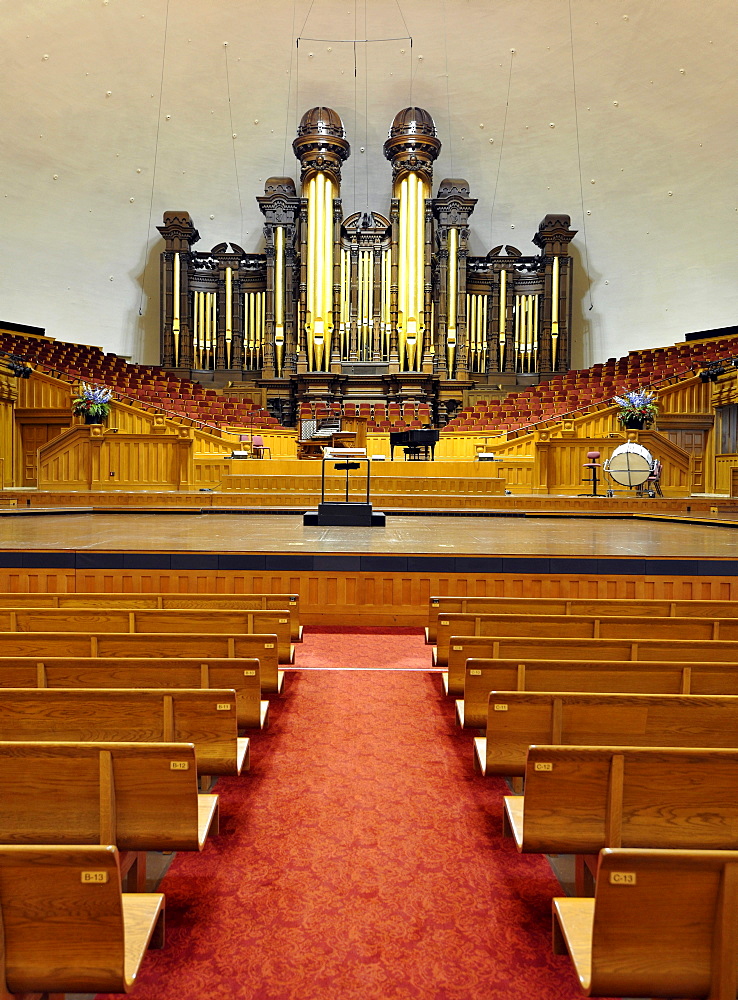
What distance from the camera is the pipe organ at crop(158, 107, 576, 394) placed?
41.3 feet

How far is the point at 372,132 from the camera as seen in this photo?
14141 millimetres

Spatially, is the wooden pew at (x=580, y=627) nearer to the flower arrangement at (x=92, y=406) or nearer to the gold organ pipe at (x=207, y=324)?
the flower arrangement at (x=92, y=406)

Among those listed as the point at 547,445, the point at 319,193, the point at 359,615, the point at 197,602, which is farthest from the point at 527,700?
the point at 319,193

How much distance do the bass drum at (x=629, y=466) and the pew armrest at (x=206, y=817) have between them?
24.0 ft

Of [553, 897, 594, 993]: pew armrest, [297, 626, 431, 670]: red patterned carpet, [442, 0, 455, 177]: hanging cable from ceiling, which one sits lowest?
[297, 626, 431, 670]: red patterned carpet

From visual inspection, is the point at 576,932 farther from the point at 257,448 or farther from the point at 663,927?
the point at 257,448

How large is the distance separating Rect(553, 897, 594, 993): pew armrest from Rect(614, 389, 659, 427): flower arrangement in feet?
28.2

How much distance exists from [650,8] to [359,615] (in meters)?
12.9

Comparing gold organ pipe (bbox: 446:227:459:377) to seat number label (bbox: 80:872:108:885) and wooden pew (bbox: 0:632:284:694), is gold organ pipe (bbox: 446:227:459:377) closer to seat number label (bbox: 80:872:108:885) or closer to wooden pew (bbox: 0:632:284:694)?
wooden pew (bbox: 0:632:284:694)

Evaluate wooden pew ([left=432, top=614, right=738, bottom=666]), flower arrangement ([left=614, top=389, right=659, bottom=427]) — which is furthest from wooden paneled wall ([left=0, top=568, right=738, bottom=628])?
flower arrangement ([left=614, top=389, right=659, bottom=427])

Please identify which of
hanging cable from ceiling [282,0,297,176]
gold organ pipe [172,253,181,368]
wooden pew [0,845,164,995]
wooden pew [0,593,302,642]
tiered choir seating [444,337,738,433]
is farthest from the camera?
gold organ pipe [172,253,181,368]

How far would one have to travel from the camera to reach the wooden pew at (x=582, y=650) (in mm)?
2031

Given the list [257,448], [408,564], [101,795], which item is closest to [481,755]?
[101,795]

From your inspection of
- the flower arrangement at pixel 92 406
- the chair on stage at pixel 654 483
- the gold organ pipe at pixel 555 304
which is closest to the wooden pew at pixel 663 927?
the chair on stage at pixel 654 483
